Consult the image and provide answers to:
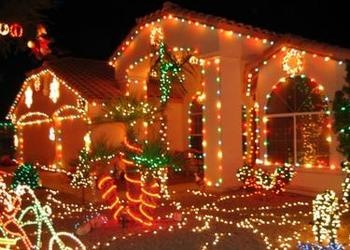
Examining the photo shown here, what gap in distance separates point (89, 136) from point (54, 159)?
493cm

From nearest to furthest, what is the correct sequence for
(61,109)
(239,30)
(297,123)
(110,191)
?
(110,191) < (297,123) < (239,30) < (61,109)

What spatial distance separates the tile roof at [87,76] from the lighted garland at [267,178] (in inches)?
214

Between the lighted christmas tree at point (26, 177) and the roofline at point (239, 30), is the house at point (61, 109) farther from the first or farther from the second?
the roofline at point (239, 30)

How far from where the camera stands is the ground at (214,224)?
28.3 ft

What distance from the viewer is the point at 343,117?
11672 mm

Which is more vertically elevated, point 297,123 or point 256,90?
point 256,90

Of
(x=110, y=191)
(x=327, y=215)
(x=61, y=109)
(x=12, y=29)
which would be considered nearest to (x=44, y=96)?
(x=61, y=109)

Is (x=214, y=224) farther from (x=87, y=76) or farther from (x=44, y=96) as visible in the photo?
(x=44, y=96)

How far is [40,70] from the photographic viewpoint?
21312 millimetres

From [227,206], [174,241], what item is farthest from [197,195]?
[174,241]

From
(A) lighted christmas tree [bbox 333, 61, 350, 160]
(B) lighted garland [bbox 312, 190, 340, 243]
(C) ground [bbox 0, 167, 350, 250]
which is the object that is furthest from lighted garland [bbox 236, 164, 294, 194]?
(B) lighted garland [bbox 312, 190, 340, 243]

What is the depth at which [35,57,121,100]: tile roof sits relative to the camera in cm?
1793

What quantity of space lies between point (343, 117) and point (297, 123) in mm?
2334

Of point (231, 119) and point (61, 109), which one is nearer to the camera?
point (231, 119)
